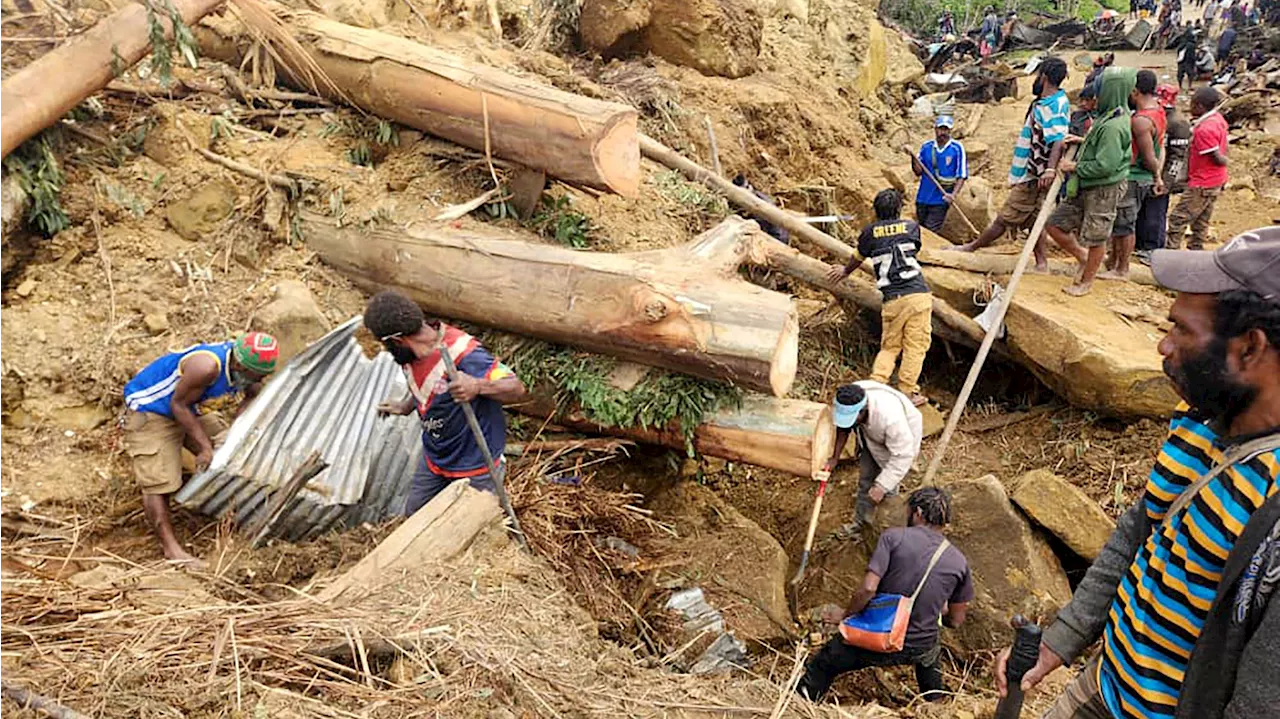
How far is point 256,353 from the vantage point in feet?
13.3

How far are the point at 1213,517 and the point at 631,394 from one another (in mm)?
3311

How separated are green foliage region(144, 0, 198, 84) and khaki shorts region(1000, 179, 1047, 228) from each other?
20.1 ft

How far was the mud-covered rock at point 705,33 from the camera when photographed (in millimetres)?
9328

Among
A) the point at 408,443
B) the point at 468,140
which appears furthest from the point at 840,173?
the point at 408,443

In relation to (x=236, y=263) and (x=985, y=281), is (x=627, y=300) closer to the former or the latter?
(x=236, y=263)

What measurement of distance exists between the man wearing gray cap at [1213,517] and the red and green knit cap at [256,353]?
3569 mm

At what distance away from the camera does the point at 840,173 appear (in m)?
10.1

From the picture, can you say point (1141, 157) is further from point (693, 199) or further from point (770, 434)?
point (770, 434)

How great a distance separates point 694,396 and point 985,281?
3365 millimetres

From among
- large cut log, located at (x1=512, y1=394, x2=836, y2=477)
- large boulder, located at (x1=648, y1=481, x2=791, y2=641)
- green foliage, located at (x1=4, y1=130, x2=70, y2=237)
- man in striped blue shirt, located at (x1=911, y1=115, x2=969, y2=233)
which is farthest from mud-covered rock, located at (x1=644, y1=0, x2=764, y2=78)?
green foliage, located at (x1=4, y1=130, x2=70, y2=237)

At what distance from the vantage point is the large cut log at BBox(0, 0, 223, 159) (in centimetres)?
485

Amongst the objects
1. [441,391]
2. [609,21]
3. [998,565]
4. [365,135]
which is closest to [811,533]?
[998,565]

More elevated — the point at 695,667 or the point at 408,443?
the point at 408,443

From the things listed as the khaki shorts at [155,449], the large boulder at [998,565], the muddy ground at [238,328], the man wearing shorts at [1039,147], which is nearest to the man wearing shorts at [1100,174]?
the man wearing shorts at [1039,147]
